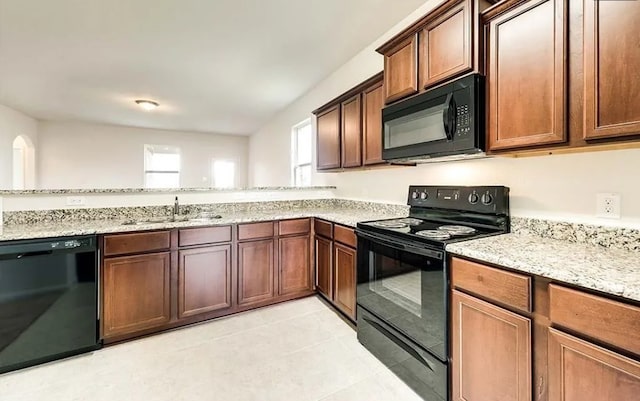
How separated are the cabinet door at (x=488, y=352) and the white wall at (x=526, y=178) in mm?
743

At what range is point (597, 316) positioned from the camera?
3.24 feet

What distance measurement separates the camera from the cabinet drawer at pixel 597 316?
91cm

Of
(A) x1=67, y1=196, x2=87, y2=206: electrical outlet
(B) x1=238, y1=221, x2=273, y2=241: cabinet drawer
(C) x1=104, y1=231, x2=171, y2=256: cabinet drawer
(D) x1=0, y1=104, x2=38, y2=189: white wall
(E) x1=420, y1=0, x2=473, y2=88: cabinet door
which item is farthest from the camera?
(D) x1=0, y1=104, x2=38, y2=189: white wall

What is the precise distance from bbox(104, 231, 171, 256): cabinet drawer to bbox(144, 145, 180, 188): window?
5340 millimetres

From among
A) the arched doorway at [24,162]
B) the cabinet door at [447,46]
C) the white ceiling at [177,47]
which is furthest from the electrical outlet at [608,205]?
the arched doorway at [24,162]

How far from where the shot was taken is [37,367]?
1.96m

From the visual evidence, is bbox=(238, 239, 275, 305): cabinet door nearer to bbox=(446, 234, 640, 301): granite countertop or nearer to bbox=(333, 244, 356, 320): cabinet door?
bbox=(333, 244, 356, 320): cabinet door

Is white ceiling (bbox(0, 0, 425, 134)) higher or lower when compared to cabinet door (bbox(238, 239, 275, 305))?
higher

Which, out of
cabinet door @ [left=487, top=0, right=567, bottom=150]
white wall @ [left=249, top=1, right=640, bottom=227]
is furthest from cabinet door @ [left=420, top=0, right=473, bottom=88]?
white wall @ [left=249, top=1, right=640, bottom=227]

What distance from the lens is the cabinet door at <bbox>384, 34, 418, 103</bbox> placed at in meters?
2.02

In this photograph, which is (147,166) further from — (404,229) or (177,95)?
(404,229)

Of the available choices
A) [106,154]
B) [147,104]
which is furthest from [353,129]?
[106,154]

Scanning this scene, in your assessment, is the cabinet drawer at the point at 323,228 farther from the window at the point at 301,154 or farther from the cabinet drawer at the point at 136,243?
the window at the point at 301,154

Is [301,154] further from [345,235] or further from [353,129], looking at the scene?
[345,235]
